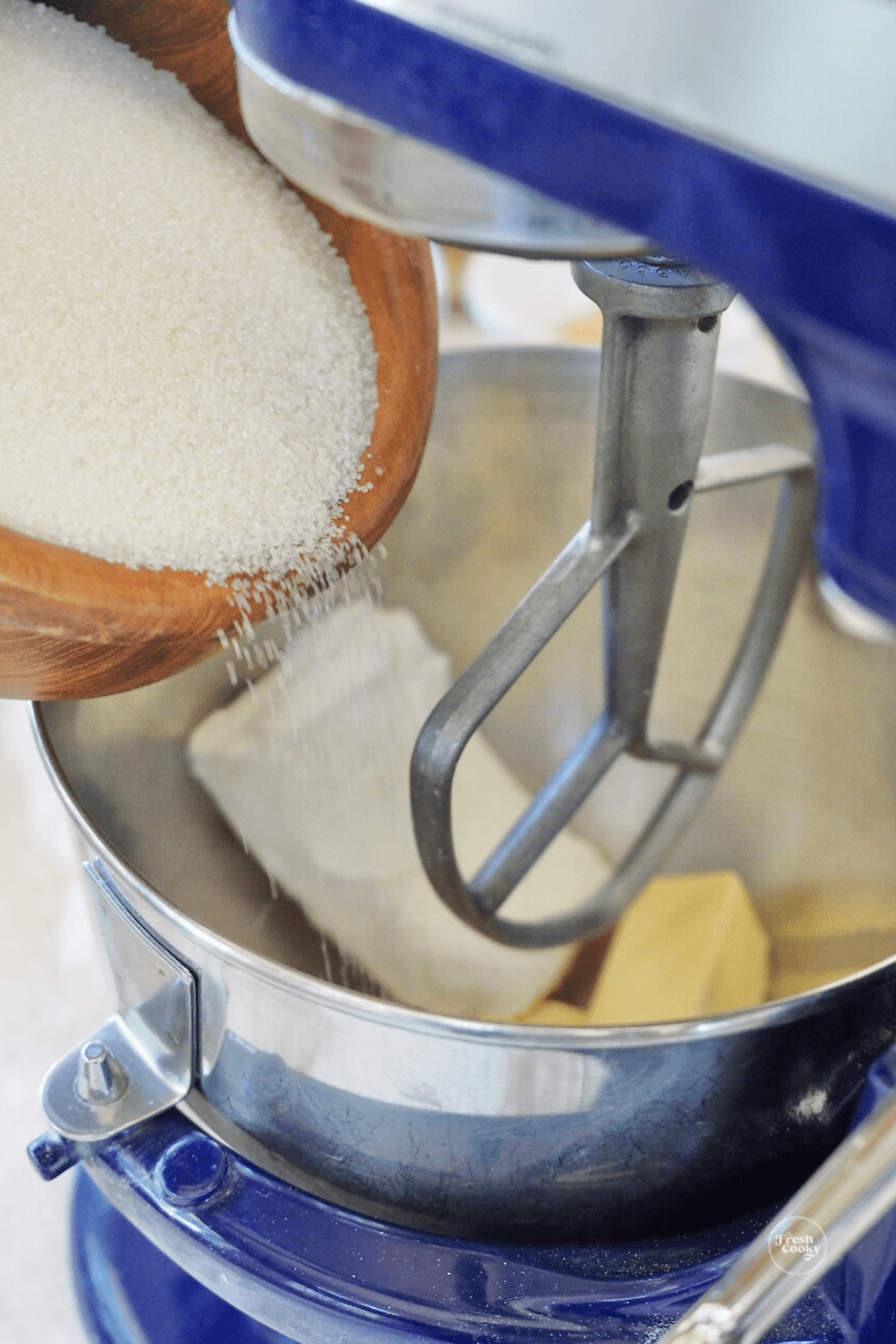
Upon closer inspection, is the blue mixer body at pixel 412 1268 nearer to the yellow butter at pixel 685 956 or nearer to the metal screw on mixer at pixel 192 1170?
the metal screw on mixer at pixel 192 1170

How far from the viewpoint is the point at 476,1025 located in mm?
311

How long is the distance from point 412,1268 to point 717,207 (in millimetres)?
295

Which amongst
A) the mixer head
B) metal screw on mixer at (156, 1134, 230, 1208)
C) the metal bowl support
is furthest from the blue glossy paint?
metal screw on mixer at (156, 1134, 230, 1208)

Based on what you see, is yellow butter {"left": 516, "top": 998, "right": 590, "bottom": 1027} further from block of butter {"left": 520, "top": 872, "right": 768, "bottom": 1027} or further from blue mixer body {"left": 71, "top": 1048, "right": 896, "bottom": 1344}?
blue mixer body {"left": 71, "top": 1048, "right": 896, "bottom": 1344}

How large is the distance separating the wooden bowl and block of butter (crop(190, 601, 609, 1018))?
0.49 ft

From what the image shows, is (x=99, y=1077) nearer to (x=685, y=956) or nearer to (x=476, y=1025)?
(x=476, y=1025)

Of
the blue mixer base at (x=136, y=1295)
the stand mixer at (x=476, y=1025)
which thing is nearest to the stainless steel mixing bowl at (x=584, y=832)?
the stand mixer at (x=476, y=1025)

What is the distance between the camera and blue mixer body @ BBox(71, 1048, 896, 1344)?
13.5 inches

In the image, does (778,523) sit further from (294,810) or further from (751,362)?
(751,362)

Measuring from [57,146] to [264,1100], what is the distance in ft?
1.02

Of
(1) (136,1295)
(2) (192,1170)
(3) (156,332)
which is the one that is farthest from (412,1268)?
(3) (156,332)

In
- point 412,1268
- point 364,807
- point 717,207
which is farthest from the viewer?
point 364,807

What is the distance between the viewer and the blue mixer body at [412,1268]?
344 mm

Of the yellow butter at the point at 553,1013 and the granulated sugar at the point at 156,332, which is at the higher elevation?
the granulated sugar at the point at 156,332
